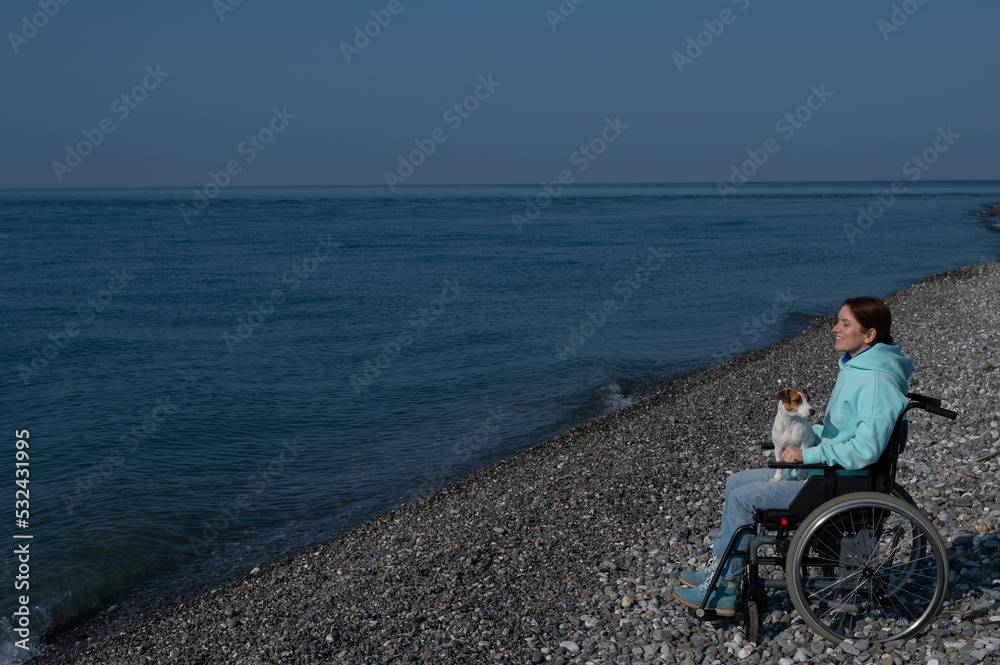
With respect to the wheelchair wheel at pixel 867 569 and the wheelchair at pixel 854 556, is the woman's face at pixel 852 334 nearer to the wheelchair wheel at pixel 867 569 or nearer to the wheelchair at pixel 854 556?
the wheelchair at pixel 854 556

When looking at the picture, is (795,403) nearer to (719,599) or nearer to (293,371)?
(719,599)

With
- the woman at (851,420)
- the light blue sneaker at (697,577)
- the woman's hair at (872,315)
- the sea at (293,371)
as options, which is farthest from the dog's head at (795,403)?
the sea at (293,371)

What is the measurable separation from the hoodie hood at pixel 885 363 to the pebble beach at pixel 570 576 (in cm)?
161

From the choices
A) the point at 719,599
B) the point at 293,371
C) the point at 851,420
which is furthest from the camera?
the point at 293,371

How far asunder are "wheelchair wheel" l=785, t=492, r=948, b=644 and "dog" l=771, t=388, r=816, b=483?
1.98 ft

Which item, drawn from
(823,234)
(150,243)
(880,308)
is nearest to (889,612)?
(880,308)

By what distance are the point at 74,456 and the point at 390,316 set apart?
13594 mm

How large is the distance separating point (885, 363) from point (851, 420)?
38 cm

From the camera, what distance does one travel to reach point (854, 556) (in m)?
4.55

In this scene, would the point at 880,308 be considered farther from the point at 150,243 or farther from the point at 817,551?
the point at 150,243

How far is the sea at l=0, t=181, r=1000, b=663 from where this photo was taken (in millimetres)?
9609

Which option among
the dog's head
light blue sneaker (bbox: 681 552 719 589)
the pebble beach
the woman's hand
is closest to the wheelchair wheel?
the pebble beach

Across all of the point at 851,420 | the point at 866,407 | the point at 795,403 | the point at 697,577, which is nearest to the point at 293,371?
the point at 697,577

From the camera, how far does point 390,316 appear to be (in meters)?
25.5
